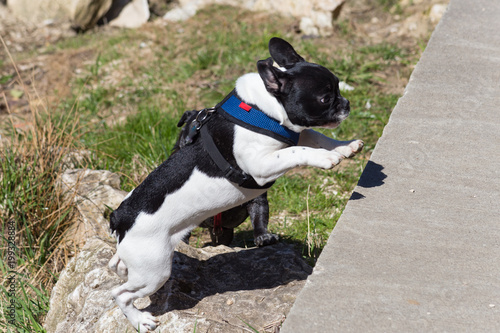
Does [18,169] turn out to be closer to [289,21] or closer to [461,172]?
[461,172]

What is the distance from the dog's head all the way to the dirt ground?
3.11 m

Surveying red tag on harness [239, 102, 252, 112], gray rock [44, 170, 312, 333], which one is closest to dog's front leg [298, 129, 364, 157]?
red tag on harness [239, 102, 252, 112]

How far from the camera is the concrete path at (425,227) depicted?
2.15 metres

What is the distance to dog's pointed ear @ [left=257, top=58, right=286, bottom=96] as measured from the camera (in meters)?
2.53

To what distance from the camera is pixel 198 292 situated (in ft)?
10.0

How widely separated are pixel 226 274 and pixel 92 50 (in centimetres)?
528

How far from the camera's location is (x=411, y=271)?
2.34 m

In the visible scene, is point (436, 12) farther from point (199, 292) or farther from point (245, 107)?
point (199, 292)

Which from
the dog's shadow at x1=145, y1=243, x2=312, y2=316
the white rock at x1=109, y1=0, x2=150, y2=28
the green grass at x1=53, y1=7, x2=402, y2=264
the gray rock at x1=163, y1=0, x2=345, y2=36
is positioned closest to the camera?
the dog's shadow at x1=145, y1=243, x2=312, y2=316

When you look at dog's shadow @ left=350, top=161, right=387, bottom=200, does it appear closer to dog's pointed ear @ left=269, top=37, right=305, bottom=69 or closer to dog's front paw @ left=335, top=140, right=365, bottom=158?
dog's front paw @ left=335, top=140, right=365, bottom=158

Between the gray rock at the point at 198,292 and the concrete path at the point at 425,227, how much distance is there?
56 centimetres

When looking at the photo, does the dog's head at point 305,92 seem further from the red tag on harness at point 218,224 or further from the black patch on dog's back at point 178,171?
the red tag on harness at point 218,224

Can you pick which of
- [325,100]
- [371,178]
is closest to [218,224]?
[371,178]

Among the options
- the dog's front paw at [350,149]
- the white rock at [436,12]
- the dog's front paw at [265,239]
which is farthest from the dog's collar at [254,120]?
the white rock at [436,12]
